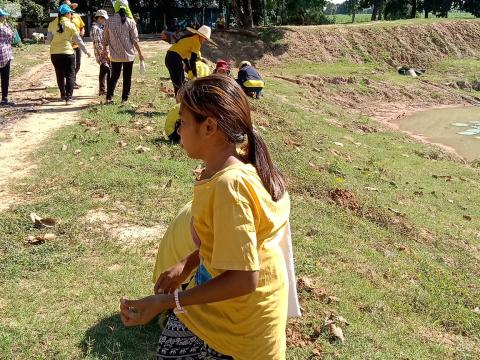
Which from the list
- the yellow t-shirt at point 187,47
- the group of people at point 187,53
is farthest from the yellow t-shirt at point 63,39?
the yellow t-shirt at point 187,47

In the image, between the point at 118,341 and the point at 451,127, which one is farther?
the point at 451,127

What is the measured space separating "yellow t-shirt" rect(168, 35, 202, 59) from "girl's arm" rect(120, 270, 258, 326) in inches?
309

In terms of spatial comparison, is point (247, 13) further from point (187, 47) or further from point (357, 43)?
point (187, 47)

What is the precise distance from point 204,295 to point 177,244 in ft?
6.09

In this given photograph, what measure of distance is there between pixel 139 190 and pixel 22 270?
209cm

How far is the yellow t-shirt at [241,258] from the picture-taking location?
5.67 feet

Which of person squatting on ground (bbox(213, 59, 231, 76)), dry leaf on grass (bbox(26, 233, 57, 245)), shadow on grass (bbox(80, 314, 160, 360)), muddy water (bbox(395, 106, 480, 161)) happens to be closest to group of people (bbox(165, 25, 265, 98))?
person squatting on ground (bbox(213, 59, 231, 76))

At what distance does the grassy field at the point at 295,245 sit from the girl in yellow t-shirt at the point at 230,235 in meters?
1.62

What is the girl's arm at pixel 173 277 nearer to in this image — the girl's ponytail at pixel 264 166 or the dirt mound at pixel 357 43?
the girl's ponytail at pixel 264 166

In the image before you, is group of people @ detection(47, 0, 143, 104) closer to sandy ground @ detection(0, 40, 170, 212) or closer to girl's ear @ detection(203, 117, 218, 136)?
sandy ground @ detection(0, 40, 170, 212)

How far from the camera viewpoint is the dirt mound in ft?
82.2

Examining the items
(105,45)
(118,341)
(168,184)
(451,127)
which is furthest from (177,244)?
(451,127)

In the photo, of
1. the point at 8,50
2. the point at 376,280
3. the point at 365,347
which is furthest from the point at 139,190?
the point at 8,50

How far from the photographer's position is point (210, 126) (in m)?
1.86
